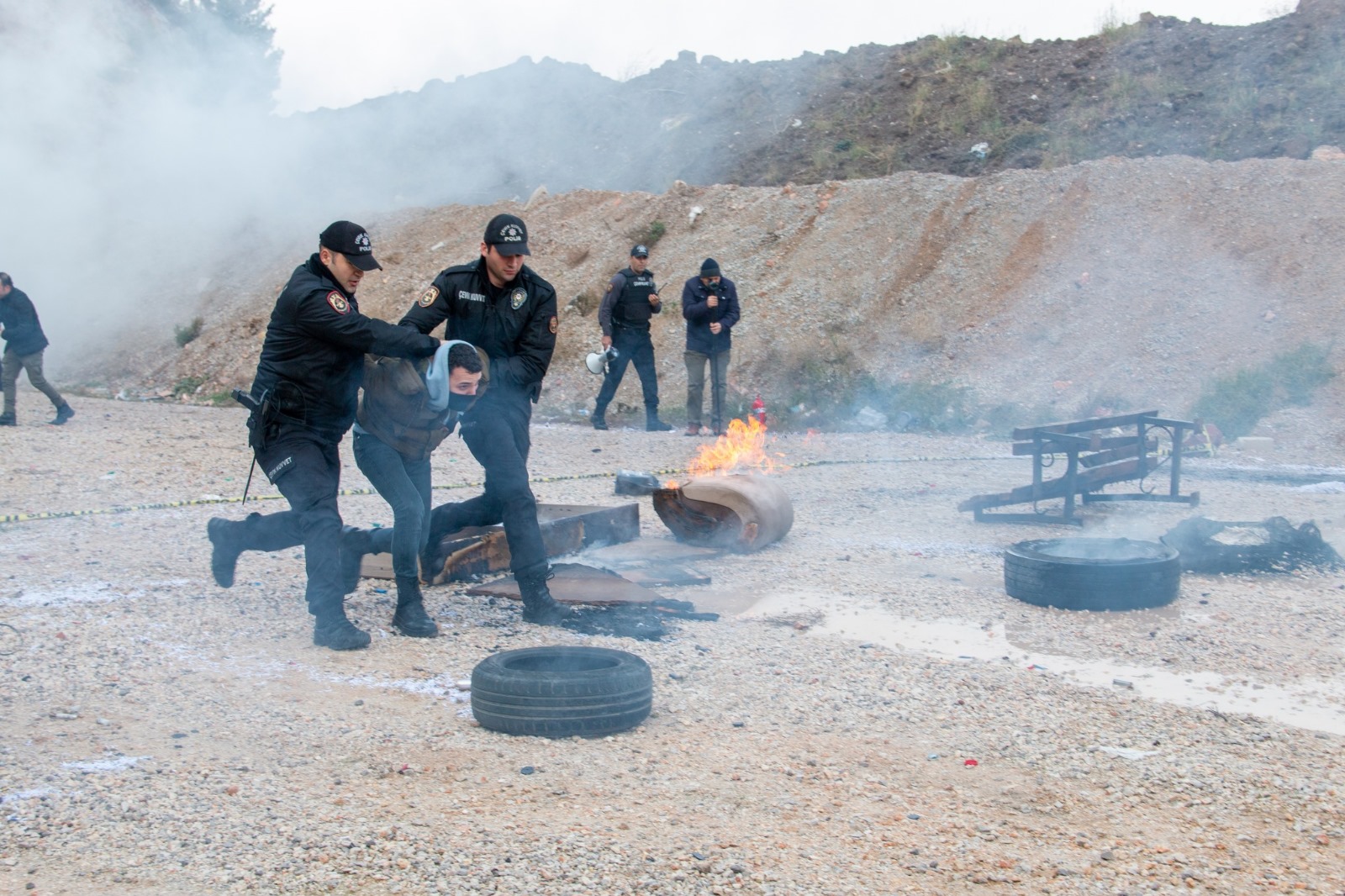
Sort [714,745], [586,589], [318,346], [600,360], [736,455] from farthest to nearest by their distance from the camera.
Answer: [600,360] → [736,455] → [586,589] → [318,346] → [714,745]

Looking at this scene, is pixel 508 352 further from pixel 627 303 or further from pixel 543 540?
pixel 627 303

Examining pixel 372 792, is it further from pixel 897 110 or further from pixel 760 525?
pixel 897 110

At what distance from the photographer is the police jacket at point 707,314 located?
14.1 meters

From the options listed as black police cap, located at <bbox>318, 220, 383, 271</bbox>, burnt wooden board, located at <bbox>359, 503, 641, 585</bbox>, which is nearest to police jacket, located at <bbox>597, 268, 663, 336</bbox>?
burnt wooden board, located at <bbox>359, 503, 641, 585</bbox>

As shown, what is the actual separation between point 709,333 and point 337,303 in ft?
30.4

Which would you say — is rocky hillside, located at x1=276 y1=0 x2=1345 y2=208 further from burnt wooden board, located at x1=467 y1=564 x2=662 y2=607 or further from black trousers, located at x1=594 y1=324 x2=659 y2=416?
burnt wooden board, located at x1=467 y1=564 x2=662 y2=607

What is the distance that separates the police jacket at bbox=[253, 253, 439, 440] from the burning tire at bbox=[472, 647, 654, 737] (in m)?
1.69

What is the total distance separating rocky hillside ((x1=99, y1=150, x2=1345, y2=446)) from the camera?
1528 centimetres

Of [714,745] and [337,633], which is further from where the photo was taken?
[337,633]

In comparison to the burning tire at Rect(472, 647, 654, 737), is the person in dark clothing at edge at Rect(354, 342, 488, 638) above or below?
above

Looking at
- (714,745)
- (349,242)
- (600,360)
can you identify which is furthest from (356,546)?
(600,360)

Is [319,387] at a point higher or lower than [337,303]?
lower

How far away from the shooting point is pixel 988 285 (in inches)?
701

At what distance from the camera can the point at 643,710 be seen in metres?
4.24
